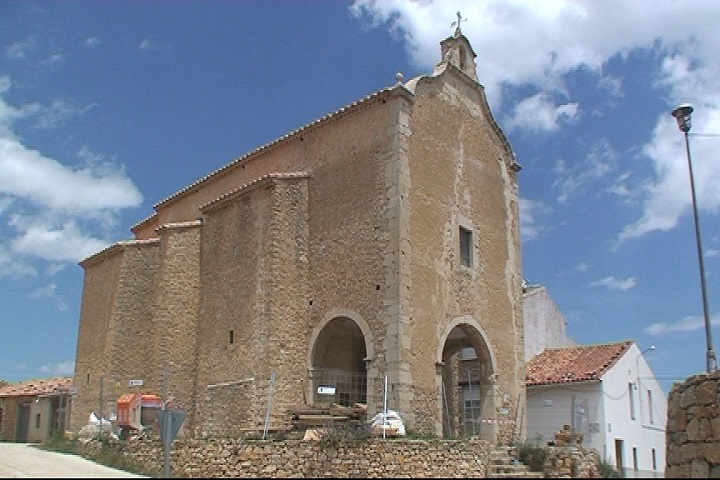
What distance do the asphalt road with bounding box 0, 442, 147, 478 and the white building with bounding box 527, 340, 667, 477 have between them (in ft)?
42.2

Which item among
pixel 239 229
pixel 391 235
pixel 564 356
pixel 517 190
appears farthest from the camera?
pixel 564 356

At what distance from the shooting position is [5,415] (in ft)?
113

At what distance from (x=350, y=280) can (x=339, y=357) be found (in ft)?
11.0

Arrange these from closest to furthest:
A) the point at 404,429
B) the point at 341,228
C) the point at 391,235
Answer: the point at 404,429 < the point at 391,235 < the point at 341,228

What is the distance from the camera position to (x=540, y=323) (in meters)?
29.5

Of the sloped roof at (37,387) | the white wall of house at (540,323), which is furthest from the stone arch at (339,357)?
the sloped roof at (37,387)

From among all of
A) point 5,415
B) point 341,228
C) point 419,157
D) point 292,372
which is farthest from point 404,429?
point 5,415

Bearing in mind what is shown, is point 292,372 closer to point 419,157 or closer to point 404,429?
point 404,429

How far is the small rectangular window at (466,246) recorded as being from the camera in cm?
2200

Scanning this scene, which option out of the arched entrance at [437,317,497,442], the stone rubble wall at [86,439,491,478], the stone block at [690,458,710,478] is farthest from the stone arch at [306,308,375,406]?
the stone block at [690,458,710,478]

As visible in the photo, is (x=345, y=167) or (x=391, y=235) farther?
(x=345, y=167)

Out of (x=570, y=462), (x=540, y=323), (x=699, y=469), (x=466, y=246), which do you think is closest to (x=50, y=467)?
(x=570, y=462)

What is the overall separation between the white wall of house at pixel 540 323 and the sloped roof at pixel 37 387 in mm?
19375

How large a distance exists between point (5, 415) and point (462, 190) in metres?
24.9
